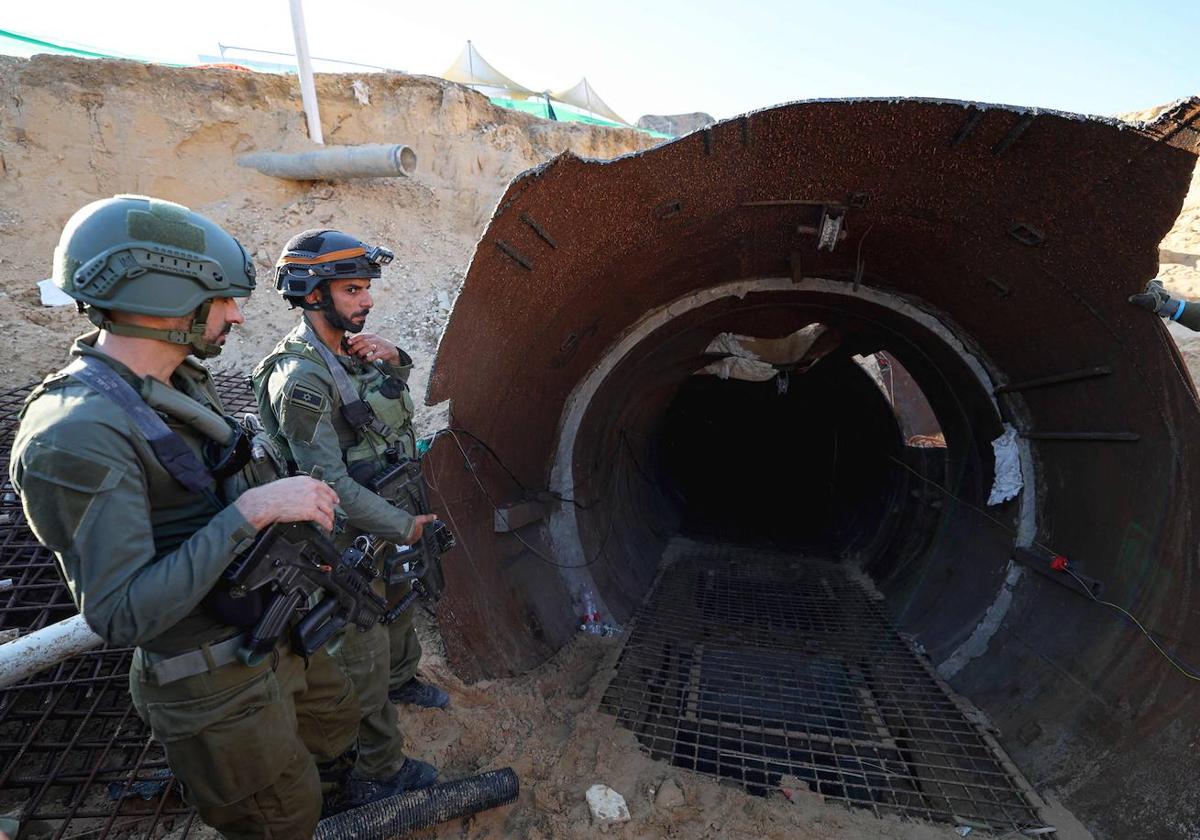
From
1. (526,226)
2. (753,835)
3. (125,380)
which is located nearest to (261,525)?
(125,380)

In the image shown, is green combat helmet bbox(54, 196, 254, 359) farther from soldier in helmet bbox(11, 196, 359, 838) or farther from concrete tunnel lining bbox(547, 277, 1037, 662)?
concrete tunnel lining bbox(547, 277, 1037, 662)

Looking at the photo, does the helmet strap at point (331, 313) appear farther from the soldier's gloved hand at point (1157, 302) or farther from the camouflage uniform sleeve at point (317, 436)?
the soldier's gloved hand at point (1157, 302)

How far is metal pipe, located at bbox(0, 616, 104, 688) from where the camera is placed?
2.28 m

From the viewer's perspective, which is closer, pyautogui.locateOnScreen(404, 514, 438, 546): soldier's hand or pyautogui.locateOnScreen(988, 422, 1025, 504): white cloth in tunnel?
pyautogui.locateOnScreen(404, 514, 438, 546): soldier's hand

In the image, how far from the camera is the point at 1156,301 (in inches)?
119

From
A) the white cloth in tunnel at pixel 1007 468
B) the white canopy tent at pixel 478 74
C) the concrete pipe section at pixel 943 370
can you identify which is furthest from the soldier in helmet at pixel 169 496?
the white canopy tent at pixel 478 74

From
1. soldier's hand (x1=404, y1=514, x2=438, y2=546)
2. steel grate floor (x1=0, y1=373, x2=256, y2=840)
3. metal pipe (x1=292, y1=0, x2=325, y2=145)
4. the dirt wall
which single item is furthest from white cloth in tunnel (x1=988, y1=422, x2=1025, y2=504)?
metal pipe (x1=292, y1=0, x2=325, y2=145)

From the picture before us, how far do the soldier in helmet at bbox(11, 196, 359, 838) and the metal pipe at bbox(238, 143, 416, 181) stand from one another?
8.13 metres

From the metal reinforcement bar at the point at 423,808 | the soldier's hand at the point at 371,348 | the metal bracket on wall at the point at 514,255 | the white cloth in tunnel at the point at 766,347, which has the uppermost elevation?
the metal bracket on wall at the point at 514,255

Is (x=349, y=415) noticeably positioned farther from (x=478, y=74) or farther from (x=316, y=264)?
(x=478, y=74)

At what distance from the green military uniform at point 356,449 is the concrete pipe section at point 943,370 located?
39cm

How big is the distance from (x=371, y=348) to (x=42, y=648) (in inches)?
67.1

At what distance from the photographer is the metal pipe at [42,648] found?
2279 millimetres

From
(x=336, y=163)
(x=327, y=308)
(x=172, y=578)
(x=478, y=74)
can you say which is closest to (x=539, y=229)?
(x=327, y=308)
